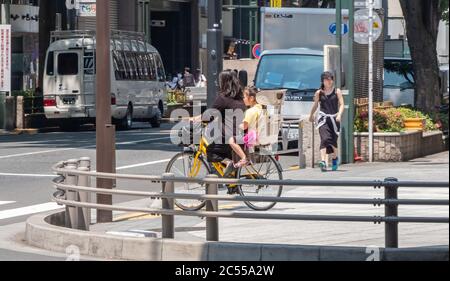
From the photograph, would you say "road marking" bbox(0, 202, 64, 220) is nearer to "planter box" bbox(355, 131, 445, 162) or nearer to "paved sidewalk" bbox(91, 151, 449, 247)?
"paved sidewalk" bbox(91, 151, 449, 247)

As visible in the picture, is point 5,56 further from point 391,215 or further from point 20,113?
point 391,215

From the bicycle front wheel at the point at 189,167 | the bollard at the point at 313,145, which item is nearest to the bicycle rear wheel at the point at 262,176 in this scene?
the bicycle front wheel at the point at 189,167

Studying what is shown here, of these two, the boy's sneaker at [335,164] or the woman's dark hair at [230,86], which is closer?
the woman's dark hair at [230,86]

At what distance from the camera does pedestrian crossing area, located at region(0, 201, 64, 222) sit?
1666 centimetres

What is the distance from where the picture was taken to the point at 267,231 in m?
13.6

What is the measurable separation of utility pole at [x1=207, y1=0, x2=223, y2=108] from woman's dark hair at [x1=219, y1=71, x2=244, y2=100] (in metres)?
2.69

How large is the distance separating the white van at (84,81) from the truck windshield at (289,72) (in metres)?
11.0

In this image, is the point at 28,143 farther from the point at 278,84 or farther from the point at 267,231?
the point at 267,231

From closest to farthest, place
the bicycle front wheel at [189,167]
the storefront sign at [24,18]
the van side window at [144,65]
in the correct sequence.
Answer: the bicycle front wheel at [189,167]
the van side window at [144,65]
the storefront sign at [24,18]

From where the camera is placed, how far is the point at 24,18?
5256cm

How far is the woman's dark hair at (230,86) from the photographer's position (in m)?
16.0

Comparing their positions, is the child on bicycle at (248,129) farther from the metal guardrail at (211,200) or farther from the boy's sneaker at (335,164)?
the boy's sneaker at (335,164)

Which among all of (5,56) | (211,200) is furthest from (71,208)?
(5,56)
